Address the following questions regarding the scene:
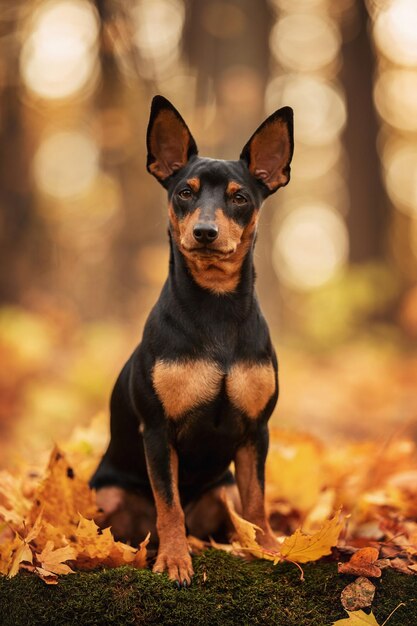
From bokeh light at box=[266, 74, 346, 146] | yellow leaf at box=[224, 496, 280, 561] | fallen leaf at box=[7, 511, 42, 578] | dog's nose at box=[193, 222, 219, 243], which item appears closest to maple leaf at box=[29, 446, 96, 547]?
fallen leaf at box=[7, 511, 42, 578]

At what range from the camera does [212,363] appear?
330 centimetres

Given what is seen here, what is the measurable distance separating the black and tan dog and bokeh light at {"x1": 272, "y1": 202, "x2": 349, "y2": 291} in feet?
47.9

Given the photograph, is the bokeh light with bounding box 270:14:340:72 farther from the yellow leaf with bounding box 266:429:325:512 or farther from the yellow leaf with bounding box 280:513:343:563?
the yellow leaf with bounding box 280:513:343:563

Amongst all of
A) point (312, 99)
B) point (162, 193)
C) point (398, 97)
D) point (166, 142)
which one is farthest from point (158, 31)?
point (166, 142)

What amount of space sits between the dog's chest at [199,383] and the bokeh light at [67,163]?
1077 cm

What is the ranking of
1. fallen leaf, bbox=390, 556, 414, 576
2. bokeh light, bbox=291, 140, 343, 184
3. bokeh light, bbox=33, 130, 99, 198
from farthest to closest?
bokeh light, bbox=291, 140, 343, 184
bokeh light, bbox=33, 130, 99, 198
fallen leaf, bbox=390, 556, 414, 576

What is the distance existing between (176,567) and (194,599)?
0.19 m

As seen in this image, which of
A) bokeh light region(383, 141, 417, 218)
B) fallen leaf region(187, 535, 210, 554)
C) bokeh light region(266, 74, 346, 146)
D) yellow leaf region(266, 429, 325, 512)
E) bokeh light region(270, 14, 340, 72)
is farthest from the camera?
bokeh light region(383, 141, 417, 218)

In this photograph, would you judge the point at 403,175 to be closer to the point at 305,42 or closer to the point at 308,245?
the point at 308,245

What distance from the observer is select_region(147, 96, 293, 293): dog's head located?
3338mm

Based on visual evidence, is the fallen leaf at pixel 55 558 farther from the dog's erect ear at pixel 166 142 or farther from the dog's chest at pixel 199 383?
the dog's erect ear at pixel 166 142

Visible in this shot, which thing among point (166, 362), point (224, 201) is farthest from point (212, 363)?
point (224, 201)

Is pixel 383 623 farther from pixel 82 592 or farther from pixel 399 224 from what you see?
pixel 399 224

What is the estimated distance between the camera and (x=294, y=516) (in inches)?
173
